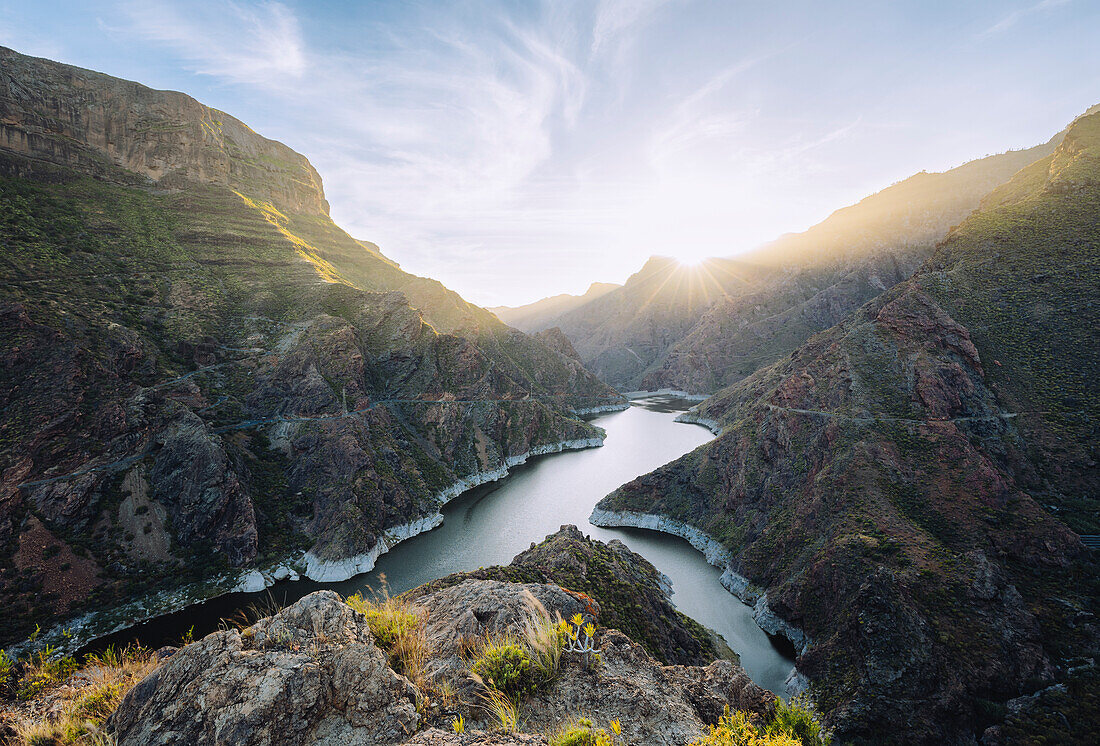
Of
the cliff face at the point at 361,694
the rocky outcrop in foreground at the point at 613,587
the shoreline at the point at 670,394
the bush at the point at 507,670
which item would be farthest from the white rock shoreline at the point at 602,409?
the bush at the point at 507,670

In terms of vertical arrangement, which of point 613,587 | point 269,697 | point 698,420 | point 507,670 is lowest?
point 698,420

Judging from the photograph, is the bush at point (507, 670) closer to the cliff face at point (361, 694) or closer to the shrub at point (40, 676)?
the cliff face at point (361, 694)

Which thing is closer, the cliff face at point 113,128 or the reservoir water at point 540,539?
the reservoir water at point 540,539

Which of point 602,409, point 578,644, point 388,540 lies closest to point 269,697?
point 578,644

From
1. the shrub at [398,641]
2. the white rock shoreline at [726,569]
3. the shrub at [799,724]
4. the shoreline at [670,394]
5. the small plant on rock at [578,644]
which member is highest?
the shrub at [398,641]

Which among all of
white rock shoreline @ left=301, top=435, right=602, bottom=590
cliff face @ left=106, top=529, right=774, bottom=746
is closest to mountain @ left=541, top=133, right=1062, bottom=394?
white rock shoreline @ left=301, top=435, right=602, bottom=590

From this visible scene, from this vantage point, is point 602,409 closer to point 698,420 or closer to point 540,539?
point 698,420

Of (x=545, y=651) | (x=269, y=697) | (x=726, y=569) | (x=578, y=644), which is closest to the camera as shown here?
(x=269, y=697)
